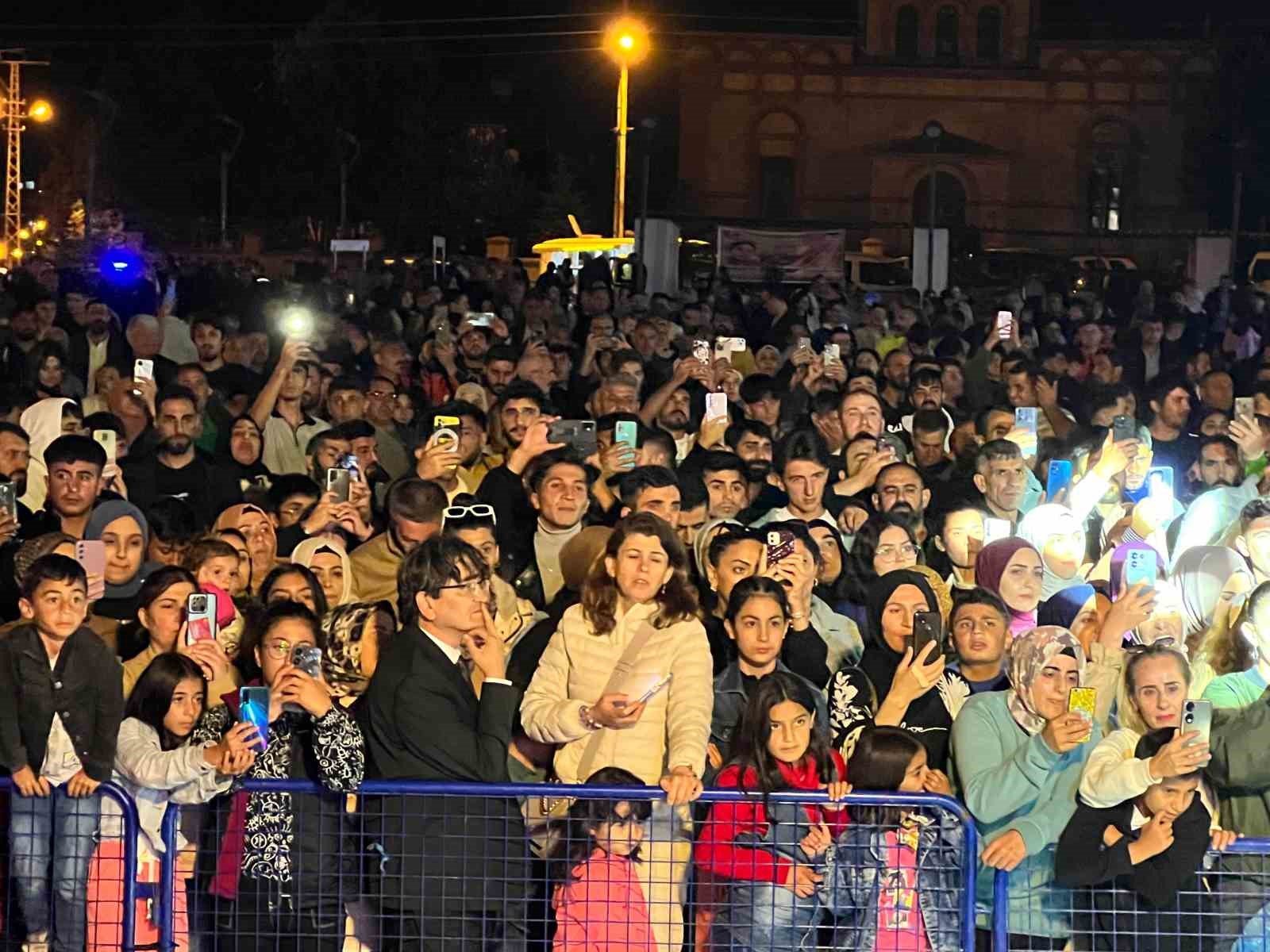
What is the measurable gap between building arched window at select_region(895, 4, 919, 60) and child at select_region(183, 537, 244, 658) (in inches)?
2185

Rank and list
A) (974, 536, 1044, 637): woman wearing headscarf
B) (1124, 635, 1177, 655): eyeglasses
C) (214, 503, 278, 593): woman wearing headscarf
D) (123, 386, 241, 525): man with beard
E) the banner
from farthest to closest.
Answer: the banner
(123, 386, 241, 525): man with beard
(214, 503, 278, 593): woman wearing headscarf
(974, 536, 1044, 637): woman wearing headscarf
(1124, 635, 1177, 655): eyeglasses

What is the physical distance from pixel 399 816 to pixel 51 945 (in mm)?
1165

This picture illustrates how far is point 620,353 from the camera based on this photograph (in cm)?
1302

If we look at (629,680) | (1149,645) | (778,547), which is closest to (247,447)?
(778,547)

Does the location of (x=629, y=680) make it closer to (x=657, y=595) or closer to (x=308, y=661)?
(x=657, y=595)

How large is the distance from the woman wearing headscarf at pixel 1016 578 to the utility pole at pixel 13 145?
184 feet

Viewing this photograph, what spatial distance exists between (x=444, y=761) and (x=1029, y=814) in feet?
5.67

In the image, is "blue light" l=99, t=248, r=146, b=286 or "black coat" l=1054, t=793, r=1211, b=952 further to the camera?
"blue light" l=99, t=248, r=146, b=286

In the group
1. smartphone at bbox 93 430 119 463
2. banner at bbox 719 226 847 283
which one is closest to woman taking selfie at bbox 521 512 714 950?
smartphone at bbox 93 430 119 463

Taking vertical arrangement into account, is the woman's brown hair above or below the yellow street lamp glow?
below

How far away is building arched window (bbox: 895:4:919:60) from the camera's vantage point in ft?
204

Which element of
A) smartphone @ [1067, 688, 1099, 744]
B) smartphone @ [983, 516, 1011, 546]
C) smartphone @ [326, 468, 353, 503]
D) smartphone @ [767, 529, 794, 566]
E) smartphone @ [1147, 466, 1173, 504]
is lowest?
smartphone @ [1067, 688, 1099, 744]

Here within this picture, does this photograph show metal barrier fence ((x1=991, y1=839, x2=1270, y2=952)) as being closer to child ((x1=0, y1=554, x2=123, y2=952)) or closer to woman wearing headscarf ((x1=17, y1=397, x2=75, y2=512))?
child ((x1=0, y1=554, x2=123, y2=952))

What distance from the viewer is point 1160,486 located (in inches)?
384
